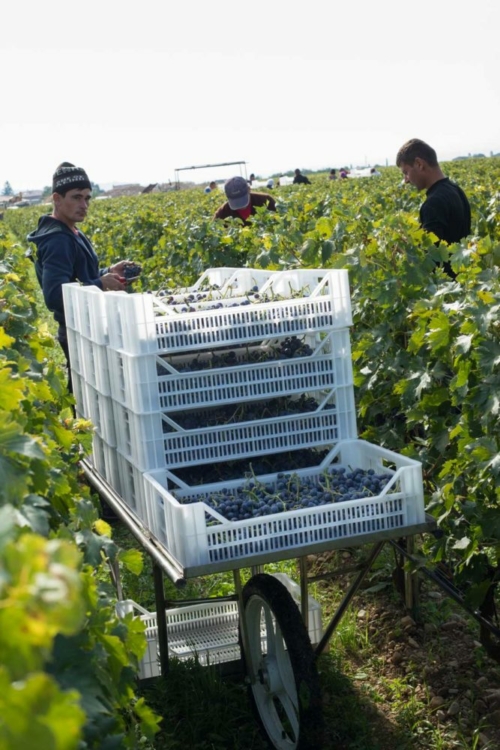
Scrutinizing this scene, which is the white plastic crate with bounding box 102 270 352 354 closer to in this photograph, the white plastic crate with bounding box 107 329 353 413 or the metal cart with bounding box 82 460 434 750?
the white plastic crate with bounding box 107 329 353 413

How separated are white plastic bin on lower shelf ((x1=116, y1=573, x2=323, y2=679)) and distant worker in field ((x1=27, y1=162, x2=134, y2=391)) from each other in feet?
5.94

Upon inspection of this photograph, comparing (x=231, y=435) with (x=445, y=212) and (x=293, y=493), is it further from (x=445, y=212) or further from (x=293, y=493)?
(x=445, y=212)

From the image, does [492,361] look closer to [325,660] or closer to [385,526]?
[385,526]

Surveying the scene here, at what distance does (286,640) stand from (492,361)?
39.7 inches

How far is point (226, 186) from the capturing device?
8.67 metres

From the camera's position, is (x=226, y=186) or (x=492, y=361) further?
(x=226, y=186)

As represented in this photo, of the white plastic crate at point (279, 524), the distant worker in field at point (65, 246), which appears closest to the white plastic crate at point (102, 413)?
the white plastic crate at point (279, 524)

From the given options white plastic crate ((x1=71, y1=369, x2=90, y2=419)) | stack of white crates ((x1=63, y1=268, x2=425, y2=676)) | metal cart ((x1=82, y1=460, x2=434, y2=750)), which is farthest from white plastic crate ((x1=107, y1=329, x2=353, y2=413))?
white plastic crate ((x1=71, y1=369, x2=90, y2=419))

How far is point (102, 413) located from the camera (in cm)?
384

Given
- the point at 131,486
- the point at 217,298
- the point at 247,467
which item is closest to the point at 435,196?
the point at 217,298

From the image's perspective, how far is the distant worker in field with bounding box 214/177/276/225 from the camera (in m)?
8.62

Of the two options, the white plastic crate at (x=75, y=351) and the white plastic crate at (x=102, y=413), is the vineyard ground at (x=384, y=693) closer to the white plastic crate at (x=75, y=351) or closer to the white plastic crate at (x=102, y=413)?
the white plastic crate at (x=102, y=413)

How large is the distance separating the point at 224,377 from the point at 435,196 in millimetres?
2426

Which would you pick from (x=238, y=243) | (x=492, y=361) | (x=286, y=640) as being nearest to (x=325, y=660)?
(x=286, y=640)
